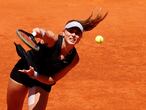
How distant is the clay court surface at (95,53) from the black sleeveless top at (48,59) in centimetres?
247

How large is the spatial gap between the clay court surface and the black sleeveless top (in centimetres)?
247

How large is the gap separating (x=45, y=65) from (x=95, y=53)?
208 inches

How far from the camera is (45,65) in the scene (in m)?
5.30

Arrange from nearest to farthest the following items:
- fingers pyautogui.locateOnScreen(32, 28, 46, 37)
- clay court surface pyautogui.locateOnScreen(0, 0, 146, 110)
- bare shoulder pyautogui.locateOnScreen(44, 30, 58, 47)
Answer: fingers pyautogui.locateOnScreen(32, 28, 46, 37)
bare shoulder pyautogui.locateOnScreen(44, 30, 58, 47)
clay court surface pyautogui.locateOnScreen(0, 0, 146, 110)

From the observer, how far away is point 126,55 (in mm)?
10453

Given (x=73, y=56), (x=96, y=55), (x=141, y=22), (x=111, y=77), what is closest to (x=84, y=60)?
(x=96, y=55)

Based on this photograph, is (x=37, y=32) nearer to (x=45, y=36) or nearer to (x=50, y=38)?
(x=45, y=36)

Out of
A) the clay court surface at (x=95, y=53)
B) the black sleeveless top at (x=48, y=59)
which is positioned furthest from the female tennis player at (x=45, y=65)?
the clay court surface at (x=95, y=53)

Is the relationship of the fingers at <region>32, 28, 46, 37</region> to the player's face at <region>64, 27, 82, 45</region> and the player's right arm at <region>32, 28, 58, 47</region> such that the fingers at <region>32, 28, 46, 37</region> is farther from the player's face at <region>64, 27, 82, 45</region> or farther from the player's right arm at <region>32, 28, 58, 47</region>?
the player's face at <region>64, 27, 82, 45</region>

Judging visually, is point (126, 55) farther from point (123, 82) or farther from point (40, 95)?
point (40, 95)

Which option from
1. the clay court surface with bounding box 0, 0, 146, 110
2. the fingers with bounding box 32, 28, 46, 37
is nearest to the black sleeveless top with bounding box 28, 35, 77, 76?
the fingers with bounding box 32, 28, 46, 37

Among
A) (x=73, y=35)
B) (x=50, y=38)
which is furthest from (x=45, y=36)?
(x=73, y=35)

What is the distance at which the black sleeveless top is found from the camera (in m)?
5.23

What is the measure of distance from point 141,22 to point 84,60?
3678mm
